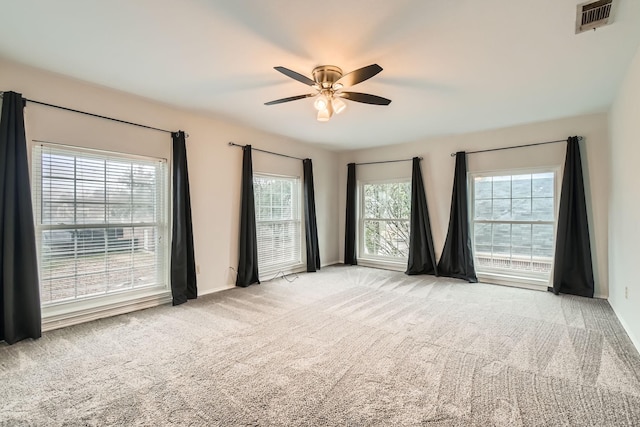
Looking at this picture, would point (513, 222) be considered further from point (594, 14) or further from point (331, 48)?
point (331, 48)

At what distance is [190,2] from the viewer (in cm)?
192

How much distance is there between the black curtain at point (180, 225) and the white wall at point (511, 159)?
11.9 feet

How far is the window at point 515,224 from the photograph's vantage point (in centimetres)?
452

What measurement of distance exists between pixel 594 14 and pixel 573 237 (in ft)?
10.4

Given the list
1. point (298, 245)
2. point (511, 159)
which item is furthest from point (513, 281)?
point (298, 245)

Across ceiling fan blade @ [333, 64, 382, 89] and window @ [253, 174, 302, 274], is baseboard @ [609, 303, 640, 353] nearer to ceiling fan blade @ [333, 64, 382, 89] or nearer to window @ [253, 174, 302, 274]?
ceiling fan blade @ [333, 64, 382, 89]

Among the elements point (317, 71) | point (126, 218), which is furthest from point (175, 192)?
point (317, 71)

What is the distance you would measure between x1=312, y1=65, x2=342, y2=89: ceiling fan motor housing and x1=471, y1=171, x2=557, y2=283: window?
11.3 feet

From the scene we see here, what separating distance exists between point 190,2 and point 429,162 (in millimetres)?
4541

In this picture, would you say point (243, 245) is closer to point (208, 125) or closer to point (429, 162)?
point (208, 125)

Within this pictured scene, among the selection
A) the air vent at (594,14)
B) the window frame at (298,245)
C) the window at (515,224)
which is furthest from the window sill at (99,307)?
the window at (515,224)

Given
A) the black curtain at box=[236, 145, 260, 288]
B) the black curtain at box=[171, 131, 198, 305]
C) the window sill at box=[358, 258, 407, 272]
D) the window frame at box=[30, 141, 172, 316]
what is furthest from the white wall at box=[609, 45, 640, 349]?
the window frame at box=[30, 141, 172, 316]

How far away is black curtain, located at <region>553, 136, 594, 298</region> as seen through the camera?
4.07 m

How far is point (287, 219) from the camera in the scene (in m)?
5.59
